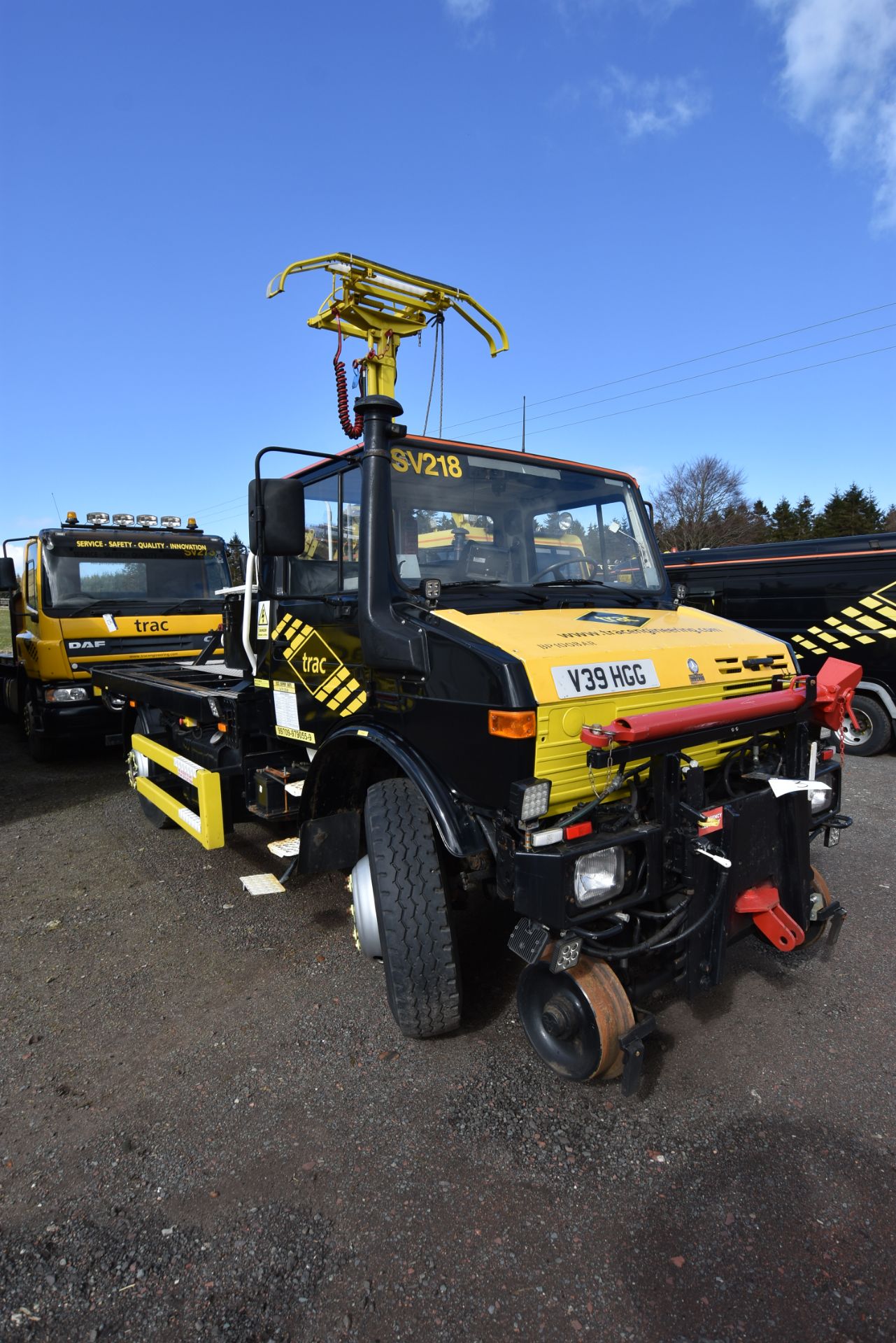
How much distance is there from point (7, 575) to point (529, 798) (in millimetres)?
7148

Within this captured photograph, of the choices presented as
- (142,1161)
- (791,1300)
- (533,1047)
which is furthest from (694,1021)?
(142,1161)

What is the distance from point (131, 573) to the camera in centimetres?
802

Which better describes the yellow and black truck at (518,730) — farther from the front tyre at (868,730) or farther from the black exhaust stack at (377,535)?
the front tyre at (868,730)

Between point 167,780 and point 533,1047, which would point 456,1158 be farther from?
point 167,780

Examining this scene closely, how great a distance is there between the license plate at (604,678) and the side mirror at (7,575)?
7017 mm

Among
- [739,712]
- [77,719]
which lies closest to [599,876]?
[739,712]

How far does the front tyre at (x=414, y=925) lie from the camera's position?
2.73m

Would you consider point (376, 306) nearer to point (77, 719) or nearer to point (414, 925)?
point (414, 925)

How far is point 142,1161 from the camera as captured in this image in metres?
2.40

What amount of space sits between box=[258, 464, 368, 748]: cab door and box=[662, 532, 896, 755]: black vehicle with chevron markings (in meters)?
5.29

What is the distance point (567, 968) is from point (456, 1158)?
714mm

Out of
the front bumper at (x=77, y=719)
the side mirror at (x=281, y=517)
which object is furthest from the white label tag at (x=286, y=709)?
the front bumper at (x=77, y=719)

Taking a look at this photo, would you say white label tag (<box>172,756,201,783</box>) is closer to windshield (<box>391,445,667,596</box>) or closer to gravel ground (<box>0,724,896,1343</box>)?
gravel ground (<box>0,724,896,1343</box>)

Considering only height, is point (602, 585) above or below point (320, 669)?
above
